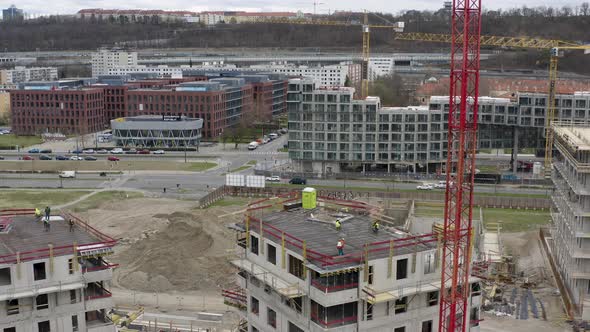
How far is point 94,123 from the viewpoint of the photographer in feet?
467

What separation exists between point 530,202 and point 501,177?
43.5 feet

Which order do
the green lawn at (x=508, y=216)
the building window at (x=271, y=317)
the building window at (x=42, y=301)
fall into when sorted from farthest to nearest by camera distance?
the green lawn at (x=508, y=216) < the building window at (x=271, y=317) < the building window at (x=42, y=301)

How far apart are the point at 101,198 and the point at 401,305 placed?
63178mm

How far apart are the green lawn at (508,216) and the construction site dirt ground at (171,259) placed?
73.0 feet

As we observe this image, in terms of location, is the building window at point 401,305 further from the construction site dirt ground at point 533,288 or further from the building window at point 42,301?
the construction site dirt ground at point 533,288

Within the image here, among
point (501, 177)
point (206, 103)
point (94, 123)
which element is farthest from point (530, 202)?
point (94, 123)

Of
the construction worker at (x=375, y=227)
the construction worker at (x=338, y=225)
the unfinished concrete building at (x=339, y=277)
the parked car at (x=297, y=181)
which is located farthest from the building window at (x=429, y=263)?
the parked car at (x=297, y=181)

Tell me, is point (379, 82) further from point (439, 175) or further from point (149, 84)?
point (439, 175)

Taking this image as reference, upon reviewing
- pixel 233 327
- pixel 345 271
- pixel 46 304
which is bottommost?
pixel 233 327

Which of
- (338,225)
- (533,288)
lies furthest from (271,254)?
(533,288)

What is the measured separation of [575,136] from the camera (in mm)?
51312

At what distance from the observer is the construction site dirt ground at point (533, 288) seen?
45250 mm

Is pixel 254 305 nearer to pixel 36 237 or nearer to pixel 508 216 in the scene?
pixel 36 237

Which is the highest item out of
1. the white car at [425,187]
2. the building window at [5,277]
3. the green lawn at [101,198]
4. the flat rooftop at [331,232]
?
the flat rooftop at [331,232]
